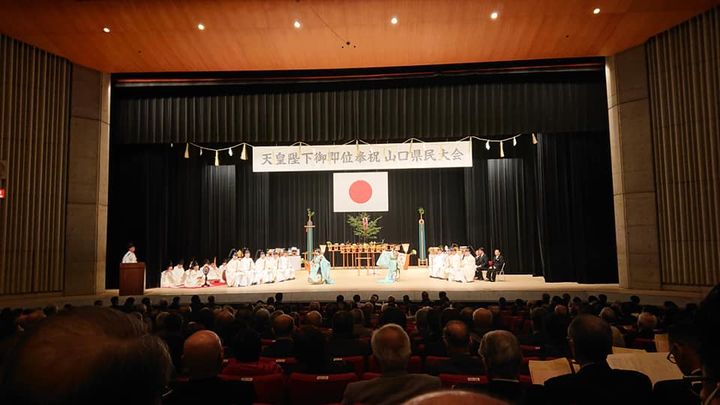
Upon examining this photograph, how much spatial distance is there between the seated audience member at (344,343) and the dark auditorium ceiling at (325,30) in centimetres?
606

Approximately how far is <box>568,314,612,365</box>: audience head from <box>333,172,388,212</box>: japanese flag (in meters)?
12.8

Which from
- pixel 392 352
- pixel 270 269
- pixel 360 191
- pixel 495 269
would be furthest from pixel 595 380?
pixel 360 191

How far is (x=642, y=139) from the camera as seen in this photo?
9.20 meters

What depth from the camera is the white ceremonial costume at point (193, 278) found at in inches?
452

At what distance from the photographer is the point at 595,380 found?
1983 millimetres

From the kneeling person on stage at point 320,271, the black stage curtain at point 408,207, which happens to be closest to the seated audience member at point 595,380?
the kneeling person on stage at point 320,271

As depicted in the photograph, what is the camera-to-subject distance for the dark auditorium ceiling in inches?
318

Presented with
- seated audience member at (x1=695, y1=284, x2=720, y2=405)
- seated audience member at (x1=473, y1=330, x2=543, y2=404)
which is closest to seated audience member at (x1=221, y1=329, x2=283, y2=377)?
seated audience member at (x1=473, y1=330, x2=543, y2=404)

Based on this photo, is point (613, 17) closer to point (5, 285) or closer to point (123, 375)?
point (123, 375)

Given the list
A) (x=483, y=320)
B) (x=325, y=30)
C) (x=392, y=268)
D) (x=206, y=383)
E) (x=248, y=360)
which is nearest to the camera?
(x=206, y=383)

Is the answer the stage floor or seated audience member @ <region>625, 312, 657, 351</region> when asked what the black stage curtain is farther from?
seated audience member @ <region>625, 312, 657, 351</region>

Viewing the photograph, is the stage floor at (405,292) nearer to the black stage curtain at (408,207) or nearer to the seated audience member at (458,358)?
the black stage curtain at (408,207)

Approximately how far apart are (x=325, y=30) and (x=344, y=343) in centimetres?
679

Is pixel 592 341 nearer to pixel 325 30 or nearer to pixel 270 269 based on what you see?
pixel 325 30
